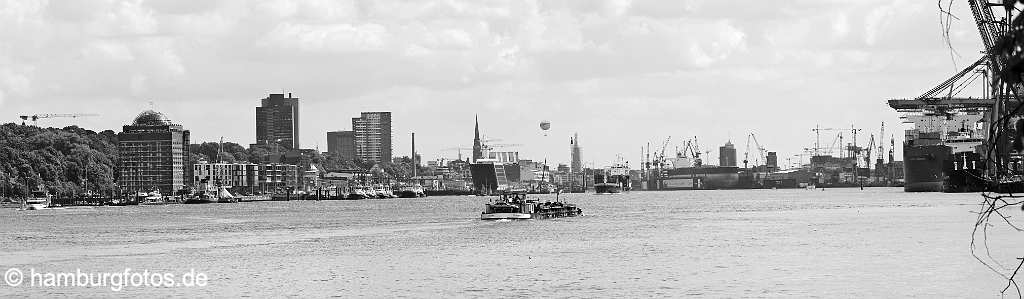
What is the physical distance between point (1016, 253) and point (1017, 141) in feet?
197

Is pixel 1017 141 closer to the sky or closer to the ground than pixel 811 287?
closer to the sky

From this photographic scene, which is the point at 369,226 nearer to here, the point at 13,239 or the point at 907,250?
the point at 13,239

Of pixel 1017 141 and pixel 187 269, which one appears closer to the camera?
pixel 1017 141

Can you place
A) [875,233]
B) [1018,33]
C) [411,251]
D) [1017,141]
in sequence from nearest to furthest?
[1018,33] < [1017,141] < [411,251] < [875,233]

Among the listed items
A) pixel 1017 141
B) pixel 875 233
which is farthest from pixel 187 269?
pixel 1017 141

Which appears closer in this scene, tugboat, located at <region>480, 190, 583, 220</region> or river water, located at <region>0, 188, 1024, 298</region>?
river water, located at <region>0, 188, 1024, 298</region>

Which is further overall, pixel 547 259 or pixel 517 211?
pixel 517 211

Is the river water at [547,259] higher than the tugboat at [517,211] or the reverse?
the reverse

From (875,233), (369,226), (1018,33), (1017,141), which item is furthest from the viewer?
(369,226)

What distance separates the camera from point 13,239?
365 feet

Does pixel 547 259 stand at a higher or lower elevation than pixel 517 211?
lower

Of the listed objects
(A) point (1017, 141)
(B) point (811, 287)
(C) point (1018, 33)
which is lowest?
(B) point (811, 287)

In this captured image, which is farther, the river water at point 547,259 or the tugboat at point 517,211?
the tugboat at point 517,211

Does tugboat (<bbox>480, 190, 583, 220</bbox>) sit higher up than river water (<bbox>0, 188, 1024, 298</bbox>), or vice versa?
tugboat (<bbox>480, 190, 583, 220</bbox>)
